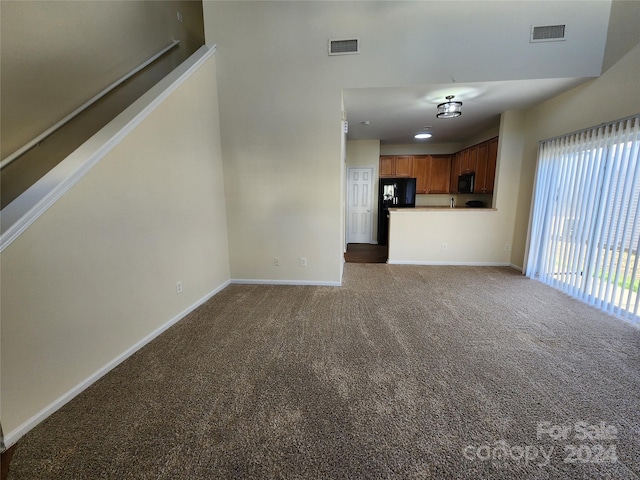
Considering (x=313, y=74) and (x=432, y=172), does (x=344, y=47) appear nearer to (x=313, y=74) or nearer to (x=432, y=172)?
(x=313, y=74)

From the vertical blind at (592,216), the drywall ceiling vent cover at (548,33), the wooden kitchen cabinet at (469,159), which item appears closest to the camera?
the vertical blind at (592,216)

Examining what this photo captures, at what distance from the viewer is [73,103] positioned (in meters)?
2.89

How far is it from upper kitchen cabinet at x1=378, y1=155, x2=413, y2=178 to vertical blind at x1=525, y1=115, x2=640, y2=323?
121 inches

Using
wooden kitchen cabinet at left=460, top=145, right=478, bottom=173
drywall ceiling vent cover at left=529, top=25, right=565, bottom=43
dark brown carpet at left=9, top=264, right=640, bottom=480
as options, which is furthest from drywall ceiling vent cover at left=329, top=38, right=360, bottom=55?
wooden kitchen cabinet at left=460, top=145, right=478, bottom=173

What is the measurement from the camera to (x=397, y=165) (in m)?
6.59

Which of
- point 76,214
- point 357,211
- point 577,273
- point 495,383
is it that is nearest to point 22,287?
point 76,214

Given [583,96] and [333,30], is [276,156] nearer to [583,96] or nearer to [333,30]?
[333,30]

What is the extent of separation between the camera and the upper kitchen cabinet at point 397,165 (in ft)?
21.6

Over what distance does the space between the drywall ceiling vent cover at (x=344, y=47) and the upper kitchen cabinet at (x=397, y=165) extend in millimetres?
3730

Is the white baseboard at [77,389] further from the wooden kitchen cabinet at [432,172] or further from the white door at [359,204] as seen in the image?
the wooden kitchen cabinet at [432,172]

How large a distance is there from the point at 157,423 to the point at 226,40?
13.2 feet

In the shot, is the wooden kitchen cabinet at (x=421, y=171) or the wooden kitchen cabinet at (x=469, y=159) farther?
the wooden kitchen cabinet at (x=421, y=171)

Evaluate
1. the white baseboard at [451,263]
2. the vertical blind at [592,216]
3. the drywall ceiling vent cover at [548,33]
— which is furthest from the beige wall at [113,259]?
the vertical blind at [592,216]

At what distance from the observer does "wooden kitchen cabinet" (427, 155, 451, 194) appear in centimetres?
648
